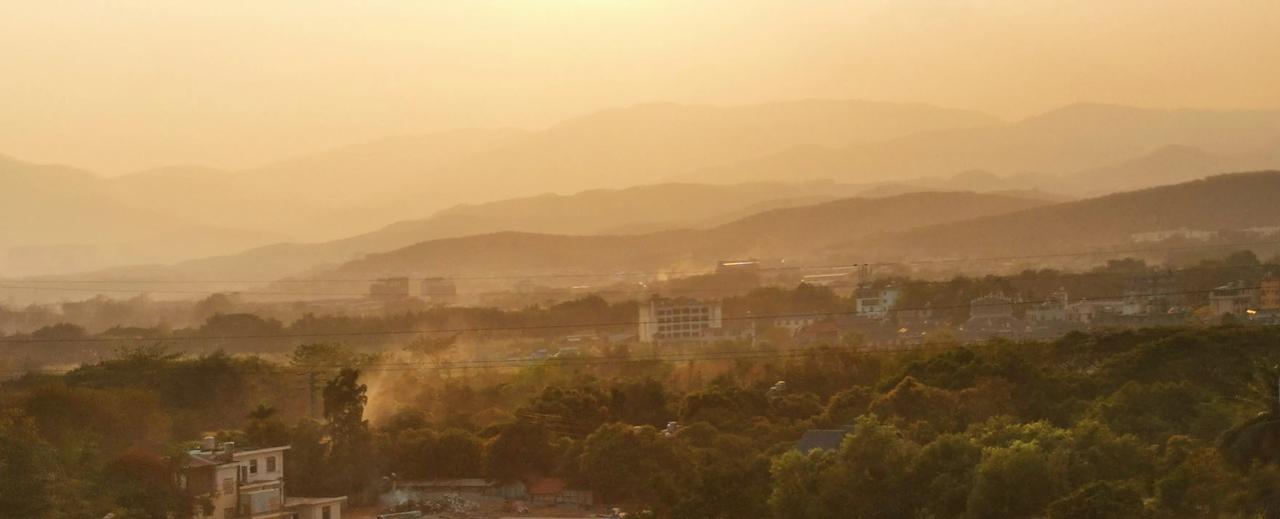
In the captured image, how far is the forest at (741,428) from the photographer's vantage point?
14.0 metres

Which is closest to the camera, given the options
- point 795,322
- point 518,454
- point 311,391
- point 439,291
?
point 518,454

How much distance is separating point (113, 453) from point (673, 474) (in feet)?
22.2

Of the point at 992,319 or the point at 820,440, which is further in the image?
the point at 992,319

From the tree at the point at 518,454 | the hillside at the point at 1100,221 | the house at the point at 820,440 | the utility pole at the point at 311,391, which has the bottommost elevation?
the tree at the point at 518,454

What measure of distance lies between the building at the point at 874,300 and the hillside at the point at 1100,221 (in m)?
19.3

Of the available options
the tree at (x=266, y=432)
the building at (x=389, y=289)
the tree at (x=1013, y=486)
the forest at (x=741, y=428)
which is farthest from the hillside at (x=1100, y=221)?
the tree at (x=1013, y=486)

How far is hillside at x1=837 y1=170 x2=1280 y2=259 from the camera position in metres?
60.8

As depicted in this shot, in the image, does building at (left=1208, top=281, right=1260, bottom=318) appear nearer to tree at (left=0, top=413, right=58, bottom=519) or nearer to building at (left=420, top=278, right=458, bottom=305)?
building at (left=420, top=278, right=458, bottom=305)

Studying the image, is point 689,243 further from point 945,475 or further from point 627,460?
point 945,475

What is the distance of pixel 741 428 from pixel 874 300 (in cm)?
2279

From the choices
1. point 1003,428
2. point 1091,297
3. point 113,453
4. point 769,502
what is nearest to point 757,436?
point 1003,428

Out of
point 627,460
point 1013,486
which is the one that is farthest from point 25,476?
point 1013,486

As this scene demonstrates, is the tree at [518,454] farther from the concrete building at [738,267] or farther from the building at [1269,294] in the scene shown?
the concrete building at [738,267]

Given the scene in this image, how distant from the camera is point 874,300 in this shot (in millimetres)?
43312
